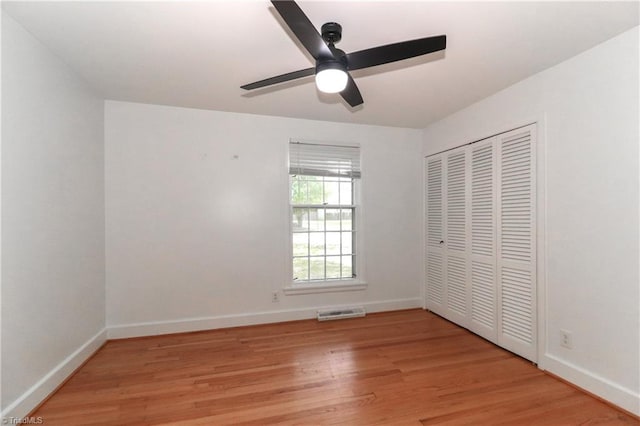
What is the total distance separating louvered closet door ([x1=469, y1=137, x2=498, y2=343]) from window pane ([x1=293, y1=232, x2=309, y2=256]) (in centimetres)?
193

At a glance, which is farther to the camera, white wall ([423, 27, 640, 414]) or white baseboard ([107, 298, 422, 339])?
white baseboard ([107, 298, 422, 339])

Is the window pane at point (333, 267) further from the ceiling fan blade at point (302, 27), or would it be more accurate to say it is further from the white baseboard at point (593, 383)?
the ceiling fan blade at point (302, 27)

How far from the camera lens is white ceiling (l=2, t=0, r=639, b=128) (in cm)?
174

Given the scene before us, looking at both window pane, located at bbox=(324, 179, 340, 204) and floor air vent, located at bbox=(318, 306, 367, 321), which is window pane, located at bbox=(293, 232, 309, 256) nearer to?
window pane, located at bbox=(324, 179, 340, 204)

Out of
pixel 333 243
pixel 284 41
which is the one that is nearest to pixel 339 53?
pixel 284 41

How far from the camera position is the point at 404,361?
262 cm

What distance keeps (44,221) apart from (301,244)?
2437mm

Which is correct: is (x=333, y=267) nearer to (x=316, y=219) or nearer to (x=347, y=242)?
(x=347, y=242)

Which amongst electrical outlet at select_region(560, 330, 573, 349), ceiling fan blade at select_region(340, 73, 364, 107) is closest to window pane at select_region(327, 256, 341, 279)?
ceiling fan blade at select_region(340, 73, 364, 107)

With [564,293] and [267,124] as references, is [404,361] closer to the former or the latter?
[564,293]

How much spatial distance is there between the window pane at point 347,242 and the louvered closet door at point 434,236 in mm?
1048

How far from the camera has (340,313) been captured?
3.71 meters

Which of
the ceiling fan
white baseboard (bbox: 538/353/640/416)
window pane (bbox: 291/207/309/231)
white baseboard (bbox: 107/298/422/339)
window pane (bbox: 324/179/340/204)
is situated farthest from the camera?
window pane (bbox: 324/179/340/204)

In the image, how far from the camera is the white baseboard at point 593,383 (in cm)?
192
